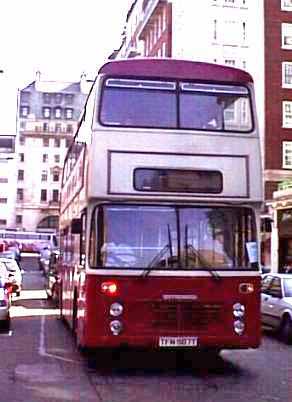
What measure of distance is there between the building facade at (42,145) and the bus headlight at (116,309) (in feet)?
367

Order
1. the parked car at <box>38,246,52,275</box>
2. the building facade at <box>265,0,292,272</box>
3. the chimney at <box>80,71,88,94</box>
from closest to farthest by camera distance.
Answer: the parked car at <box>38,246,52,275</box>, the building facade at <box>265,0,292,272</box>, the chimney at <box>80,71,88,94</box>

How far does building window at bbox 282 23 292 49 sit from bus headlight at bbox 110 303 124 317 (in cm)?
4789

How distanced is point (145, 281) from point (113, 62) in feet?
11.1

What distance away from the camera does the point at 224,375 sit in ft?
38.2

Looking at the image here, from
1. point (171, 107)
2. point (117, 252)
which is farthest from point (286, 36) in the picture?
point (117, 252)

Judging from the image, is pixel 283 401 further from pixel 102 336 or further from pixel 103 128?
pixel 103 128

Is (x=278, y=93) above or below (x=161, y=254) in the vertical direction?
above

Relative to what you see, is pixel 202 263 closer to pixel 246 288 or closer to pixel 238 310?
pixel 246 288

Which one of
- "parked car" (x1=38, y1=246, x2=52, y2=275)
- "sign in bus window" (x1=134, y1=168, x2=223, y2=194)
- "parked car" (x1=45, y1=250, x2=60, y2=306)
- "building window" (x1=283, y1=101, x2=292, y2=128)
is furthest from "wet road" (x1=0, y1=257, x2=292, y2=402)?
"building window" (x1=283, y1=101, x2=292, y2=128)

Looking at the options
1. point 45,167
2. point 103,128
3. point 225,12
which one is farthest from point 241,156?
point 45,167

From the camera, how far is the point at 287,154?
55.2 m

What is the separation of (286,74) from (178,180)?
153 ft

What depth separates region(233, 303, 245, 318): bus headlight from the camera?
11.2 metres

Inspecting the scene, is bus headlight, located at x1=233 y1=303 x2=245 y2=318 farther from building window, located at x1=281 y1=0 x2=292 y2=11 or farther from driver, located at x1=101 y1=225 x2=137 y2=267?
building window, located at x1=281 y1=0 x2=292 y2=11
